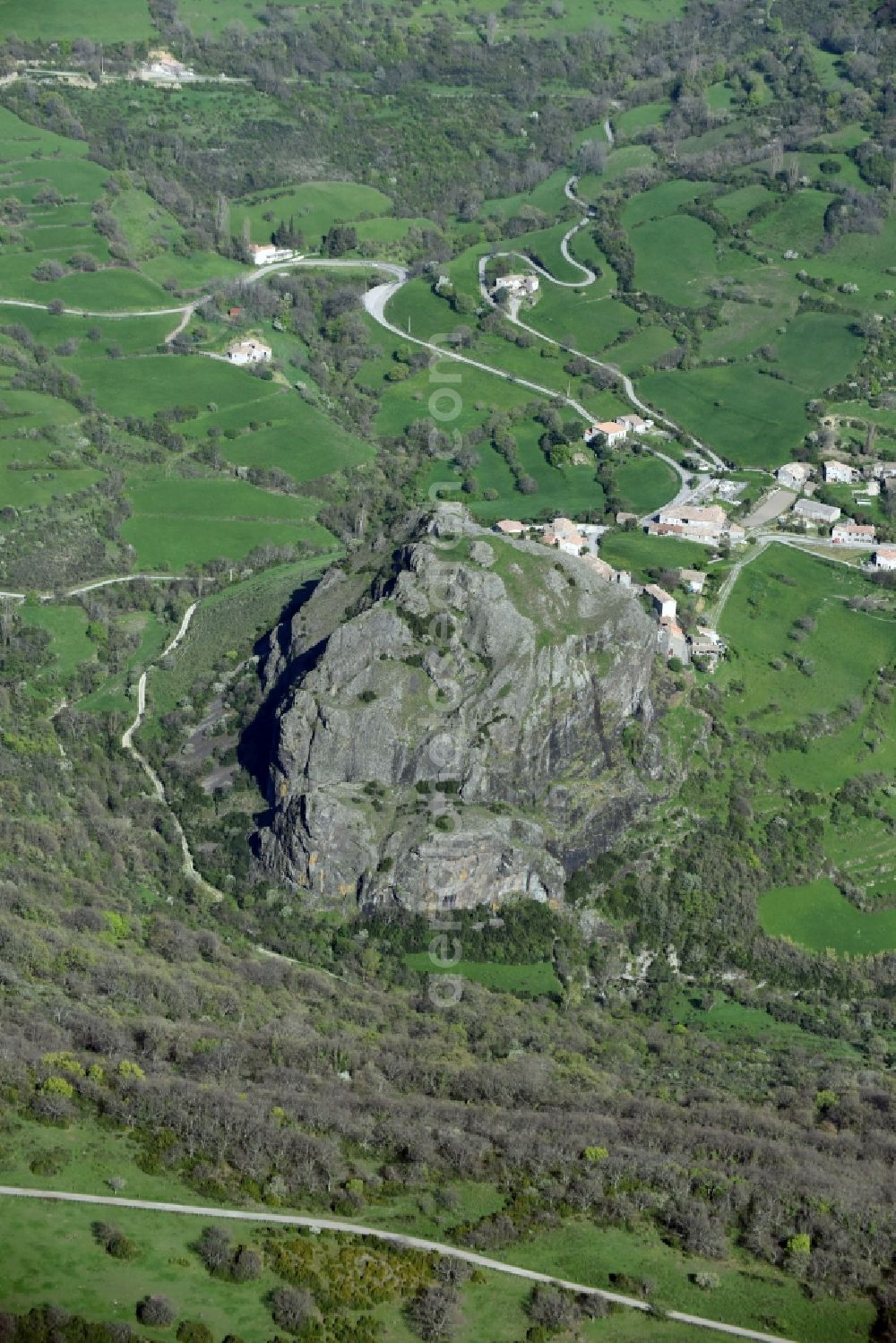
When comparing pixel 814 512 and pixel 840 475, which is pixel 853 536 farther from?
pixel 840 475

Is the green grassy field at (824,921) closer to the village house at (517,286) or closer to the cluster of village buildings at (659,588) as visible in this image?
the cluster of village buildings at (659,588)

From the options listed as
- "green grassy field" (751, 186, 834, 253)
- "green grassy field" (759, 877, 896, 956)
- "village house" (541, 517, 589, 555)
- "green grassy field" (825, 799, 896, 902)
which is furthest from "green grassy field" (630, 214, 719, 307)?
"green grassy field" (759, 877, 896, 956)

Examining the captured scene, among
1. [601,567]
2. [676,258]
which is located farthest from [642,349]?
[601,567]

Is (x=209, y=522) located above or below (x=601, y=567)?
below

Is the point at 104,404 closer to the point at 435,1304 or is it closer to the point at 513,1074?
the point at 513,1074

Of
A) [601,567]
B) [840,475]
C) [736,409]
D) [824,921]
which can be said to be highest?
[601,567]

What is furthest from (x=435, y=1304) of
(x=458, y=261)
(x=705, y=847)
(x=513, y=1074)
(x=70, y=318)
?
(x=458, y=261)

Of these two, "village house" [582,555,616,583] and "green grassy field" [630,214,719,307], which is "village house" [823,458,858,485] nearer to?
"village house" [582,555,616,583]
